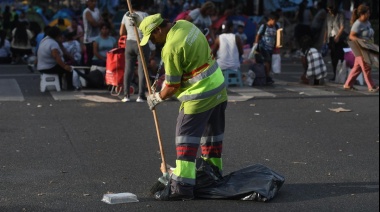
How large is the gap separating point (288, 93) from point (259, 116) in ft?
9.78

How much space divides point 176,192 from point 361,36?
30.8ft

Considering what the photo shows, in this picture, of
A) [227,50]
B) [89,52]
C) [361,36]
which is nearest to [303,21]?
[361,36]

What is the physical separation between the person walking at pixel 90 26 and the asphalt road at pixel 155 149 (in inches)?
55.5

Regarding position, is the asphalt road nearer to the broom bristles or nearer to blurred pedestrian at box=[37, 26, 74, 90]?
the broom bristles

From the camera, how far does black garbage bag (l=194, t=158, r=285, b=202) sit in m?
7.26

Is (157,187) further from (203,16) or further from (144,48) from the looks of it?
(203,16)

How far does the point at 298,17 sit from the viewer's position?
91.5 feet

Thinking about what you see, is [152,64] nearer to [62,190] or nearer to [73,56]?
[73,56]

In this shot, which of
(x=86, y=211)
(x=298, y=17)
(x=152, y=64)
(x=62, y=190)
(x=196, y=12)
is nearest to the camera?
(x=86, y=211)

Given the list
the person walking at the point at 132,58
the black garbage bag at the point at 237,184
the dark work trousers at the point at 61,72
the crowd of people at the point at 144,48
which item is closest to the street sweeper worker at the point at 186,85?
the black garbage bag at the point at 237,184

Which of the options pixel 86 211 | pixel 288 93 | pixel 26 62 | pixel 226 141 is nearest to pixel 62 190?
pixel 86 211

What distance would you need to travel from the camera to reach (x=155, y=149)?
9773 mm

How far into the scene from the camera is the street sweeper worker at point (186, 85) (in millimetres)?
7125

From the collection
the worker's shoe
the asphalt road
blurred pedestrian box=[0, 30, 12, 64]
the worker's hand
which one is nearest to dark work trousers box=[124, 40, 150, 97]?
the asphalt road
